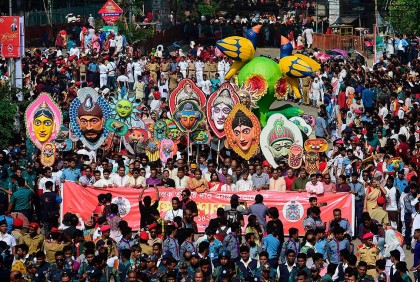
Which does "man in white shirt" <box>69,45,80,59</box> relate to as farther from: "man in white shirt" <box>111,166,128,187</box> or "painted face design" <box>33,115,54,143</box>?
"man in white shirt" <box>111,166,128,187</box>

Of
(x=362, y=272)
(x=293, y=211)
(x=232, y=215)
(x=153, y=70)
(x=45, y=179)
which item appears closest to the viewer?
(x=362, y=272)

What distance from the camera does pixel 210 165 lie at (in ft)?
91.6

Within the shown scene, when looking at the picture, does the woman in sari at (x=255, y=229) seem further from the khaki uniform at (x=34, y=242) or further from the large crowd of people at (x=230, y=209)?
the khaki uniform at (x=34, y=242)

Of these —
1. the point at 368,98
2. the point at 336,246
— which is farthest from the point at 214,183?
the point at 368,98

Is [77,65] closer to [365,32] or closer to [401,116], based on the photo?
[401,116]

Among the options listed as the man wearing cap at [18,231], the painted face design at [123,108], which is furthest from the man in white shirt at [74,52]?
the man wearing cap at [18,231]

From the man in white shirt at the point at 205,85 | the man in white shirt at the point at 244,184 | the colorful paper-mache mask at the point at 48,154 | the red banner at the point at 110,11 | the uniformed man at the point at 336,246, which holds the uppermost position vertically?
the red banner at the point at 110,11

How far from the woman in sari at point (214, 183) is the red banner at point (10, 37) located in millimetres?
9173

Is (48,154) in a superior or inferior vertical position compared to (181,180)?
superior

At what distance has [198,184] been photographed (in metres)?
26.9

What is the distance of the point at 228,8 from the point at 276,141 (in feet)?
126

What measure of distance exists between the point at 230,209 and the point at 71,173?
4364mm

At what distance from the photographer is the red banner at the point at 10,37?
3488 cm

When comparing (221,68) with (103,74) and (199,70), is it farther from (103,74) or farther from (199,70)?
(103,74)
